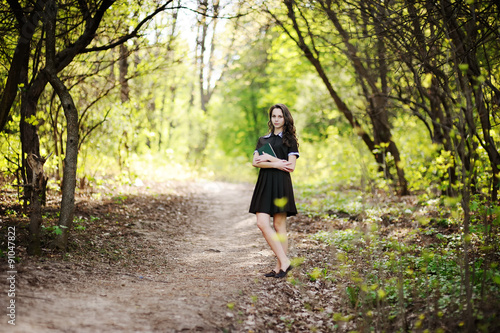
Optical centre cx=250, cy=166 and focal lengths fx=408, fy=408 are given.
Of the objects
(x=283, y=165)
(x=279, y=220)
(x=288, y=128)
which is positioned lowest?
(x=279, y=220)

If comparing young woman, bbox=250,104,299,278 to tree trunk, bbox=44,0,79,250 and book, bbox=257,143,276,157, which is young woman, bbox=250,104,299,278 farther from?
tree trunk, bbox=44,0,79,250

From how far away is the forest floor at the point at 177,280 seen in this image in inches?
138

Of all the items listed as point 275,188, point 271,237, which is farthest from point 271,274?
point 275,188

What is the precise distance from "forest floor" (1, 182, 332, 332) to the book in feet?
5.09

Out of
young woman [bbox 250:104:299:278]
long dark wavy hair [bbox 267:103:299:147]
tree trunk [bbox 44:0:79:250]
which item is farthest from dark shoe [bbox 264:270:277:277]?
tree trunk [bbox 44:0:79:250]

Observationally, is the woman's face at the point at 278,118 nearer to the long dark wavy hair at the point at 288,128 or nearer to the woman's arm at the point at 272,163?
the long dark wavy hair at the point at 288,128

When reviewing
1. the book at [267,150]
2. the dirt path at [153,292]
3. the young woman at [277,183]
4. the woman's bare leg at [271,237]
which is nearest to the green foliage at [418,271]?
the woman's bare leg at [271,237]

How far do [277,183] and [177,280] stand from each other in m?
1.73

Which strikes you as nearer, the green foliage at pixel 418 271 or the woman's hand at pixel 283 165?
the green foliage at pixel 418 271

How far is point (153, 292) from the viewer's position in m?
4.36

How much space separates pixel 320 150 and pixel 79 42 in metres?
19.3

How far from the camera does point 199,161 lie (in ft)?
74.5

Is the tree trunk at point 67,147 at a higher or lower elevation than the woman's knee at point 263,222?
higher

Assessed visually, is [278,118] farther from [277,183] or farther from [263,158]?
[277,183]
